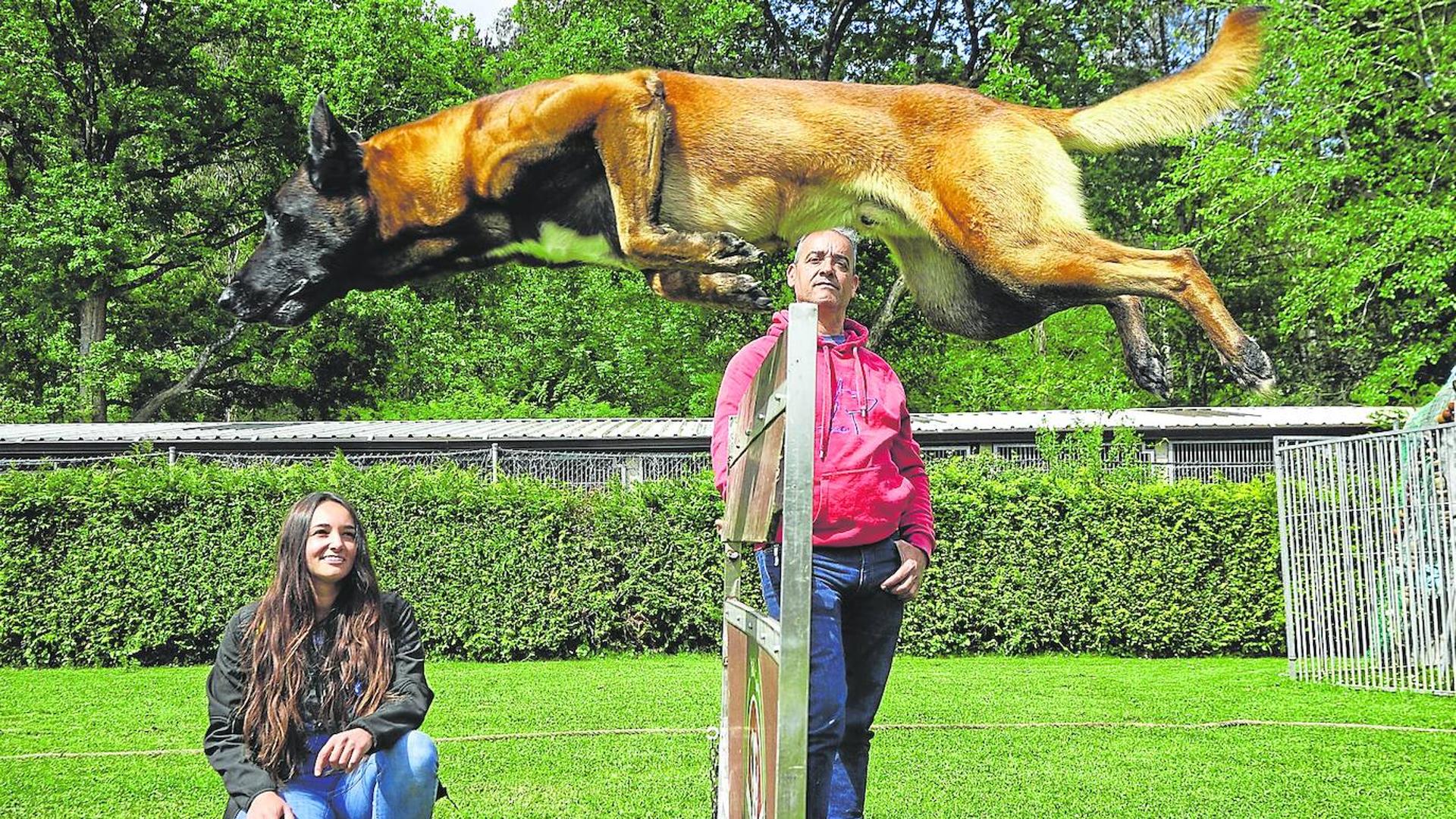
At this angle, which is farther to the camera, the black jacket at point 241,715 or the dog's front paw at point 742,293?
the black jacket at point 241,715

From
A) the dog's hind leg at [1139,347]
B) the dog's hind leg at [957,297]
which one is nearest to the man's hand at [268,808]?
the dog's hind leg at [957,297]

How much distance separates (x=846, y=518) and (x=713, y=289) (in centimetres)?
66

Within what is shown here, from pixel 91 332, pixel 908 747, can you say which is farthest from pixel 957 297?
pixel 91 332

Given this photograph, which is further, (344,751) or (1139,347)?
(344,751)

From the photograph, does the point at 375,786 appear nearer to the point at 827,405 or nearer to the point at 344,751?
the point at 344,751

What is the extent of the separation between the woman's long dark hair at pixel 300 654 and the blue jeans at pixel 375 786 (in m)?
0.07

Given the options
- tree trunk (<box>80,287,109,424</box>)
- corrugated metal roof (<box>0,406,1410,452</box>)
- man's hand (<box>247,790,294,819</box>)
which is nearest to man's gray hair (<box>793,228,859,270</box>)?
man's hand (<box>247,790,294,819</box>)

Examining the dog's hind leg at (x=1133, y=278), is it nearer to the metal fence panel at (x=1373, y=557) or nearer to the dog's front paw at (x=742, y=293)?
the dog's front paw at (x=742, y=293)

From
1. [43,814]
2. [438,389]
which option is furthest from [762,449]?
[438,389]

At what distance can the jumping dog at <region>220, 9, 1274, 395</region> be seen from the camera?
288cm

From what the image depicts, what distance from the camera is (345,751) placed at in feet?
11.2

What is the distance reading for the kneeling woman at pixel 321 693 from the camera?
11.3 ft

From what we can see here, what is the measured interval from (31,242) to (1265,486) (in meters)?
12.2

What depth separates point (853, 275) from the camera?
295 centimetres
